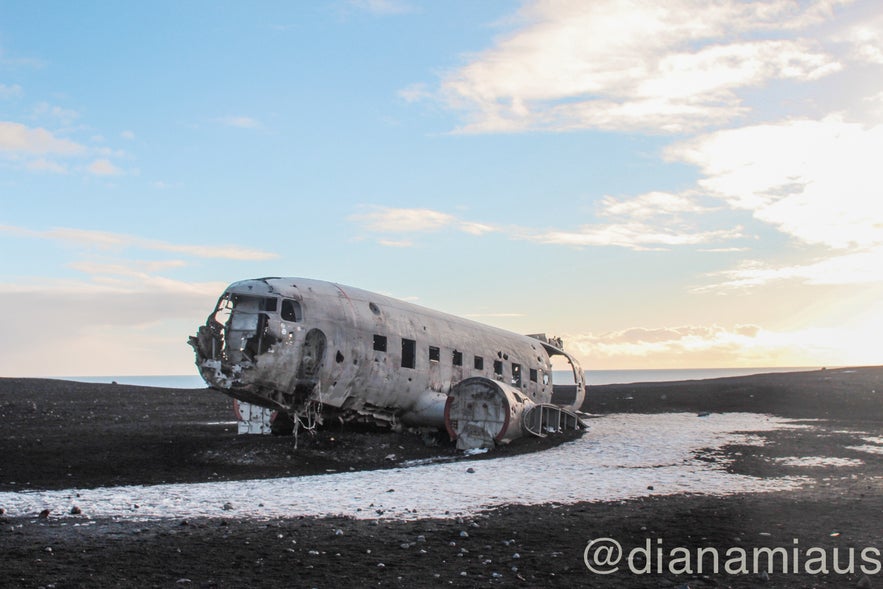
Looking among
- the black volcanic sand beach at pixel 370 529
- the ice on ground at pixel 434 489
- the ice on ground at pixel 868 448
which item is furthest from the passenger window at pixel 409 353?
the ice on ground at pixel 868 448

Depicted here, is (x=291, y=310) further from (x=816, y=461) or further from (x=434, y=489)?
(x=816, y=461)

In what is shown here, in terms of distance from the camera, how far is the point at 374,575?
8828mm

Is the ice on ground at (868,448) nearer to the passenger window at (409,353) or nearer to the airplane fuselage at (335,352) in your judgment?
the airplane fuselage at (335,352)

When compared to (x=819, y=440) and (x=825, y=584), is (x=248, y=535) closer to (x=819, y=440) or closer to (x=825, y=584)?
(x=825, y=584)

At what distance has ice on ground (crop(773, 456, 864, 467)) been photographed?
1834 centimetres

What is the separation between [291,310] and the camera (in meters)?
19.3

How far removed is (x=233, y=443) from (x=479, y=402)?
7175 millimetres

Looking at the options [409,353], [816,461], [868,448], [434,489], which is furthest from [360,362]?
[868,448]

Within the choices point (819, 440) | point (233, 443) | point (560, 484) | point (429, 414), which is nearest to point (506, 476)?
point (560, 484)

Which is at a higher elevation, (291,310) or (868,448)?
(291,310)

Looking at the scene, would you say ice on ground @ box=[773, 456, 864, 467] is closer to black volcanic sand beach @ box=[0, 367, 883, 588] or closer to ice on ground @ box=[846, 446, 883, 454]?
black volcanic sand beach @ box=[0, 367, 883, 588]

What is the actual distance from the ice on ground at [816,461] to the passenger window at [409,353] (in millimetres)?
10534

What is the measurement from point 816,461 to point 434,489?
10.6m

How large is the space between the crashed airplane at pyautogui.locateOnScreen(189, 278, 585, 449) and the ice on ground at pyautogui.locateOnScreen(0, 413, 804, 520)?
102 inches
